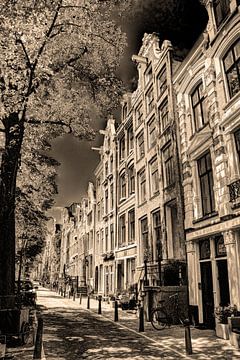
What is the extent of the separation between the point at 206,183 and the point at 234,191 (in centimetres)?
273

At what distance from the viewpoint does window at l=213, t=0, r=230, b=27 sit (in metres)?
13.7

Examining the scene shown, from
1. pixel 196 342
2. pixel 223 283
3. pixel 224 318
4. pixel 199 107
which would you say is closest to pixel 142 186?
pixel 199 107

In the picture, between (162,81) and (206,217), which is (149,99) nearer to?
(162,81)

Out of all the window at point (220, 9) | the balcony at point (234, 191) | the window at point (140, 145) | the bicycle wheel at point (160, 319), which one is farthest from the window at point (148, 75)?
the bicycle wheel at point (160, 319)

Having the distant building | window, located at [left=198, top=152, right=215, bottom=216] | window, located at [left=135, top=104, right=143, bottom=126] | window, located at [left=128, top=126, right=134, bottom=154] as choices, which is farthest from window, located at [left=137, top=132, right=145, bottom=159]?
window, located at [left=198, top=152, right=215, bottom=216]

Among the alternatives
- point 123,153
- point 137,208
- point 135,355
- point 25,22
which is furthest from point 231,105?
point 123,153

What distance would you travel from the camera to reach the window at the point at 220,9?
13706 mm

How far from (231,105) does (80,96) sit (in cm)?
615

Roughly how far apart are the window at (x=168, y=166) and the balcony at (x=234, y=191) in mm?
6579

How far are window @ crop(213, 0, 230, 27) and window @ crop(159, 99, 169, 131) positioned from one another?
662cm

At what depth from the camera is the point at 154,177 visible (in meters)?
22.0

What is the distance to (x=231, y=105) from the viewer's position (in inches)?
498

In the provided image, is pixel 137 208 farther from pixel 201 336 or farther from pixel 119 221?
pixel 201 336

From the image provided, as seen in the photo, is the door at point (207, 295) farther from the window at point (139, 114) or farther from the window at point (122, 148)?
the window at point (122, 148)
